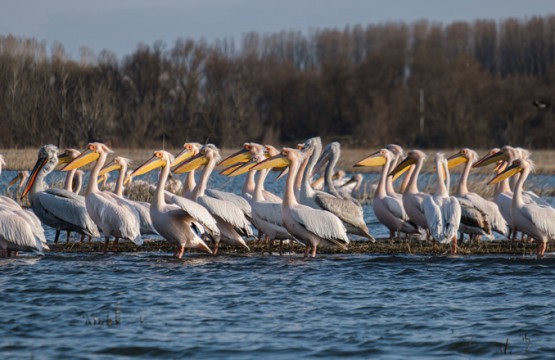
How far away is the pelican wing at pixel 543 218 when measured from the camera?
10180 millimetres

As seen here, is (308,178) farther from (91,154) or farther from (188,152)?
(91,154)

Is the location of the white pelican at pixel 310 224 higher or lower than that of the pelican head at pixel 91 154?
lower

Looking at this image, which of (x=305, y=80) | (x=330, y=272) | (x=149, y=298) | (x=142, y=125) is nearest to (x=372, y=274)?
(x=330, y=272)

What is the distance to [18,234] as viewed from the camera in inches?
366

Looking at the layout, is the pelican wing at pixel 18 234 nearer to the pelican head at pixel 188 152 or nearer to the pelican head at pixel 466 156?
the pelican head at pixel 188 152

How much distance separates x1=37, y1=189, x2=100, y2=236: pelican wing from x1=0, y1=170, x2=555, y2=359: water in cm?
76

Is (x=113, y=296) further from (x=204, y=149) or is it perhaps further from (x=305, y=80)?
(x=305, y=80)

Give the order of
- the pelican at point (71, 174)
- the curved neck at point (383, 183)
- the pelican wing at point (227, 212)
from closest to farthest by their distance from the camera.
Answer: the pelican wing at point (227, 212)
the curved neck at point (383, 183)
the pelican at point (71, 174)

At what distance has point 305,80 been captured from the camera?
47281 mm

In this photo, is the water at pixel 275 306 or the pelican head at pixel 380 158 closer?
the water at pixel 275 306

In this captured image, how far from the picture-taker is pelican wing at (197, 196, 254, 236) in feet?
33.1

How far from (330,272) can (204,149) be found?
2.78 meters

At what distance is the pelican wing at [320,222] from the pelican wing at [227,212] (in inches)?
25.1

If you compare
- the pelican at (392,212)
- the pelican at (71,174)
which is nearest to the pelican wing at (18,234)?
the pelican at (71,174)
